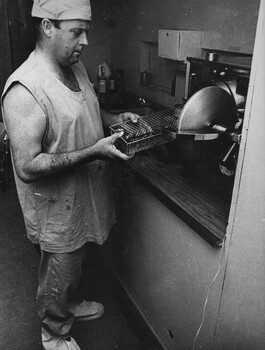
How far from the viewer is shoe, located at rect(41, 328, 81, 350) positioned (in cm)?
208

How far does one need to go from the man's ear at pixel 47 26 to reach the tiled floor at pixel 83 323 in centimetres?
183

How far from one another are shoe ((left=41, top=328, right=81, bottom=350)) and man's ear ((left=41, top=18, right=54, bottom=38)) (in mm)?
1702

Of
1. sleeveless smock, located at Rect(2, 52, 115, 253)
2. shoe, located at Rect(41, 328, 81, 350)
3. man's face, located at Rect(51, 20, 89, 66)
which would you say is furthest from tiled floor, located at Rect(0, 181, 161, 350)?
man's face, located at Rect(51, 20, 89, 66)

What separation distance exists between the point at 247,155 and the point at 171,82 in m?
1.99

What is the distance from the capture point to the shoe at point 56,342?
6.81 ft

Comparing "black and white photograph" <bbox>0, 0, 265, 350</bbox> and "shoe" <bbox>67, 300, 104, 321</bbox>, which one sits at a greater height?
"black and white photograph" <bbox>0, 0, 265, 350</bbox>

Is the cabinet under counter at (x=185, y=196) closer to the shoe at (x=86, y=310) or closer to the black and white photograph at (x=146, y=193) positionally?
the black and white photograph at (x=146, y=193)

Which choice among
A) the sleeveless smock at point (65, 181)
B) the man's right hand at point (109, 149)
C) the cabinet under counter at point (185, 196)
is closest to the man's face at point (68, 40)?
the sleeveless smock at point (65, 181)

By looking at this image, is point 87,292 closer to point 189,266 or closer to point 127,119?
point 189,266

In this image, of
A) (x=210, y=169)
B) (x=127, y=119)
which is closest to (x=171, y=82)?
(x=127, y=119)

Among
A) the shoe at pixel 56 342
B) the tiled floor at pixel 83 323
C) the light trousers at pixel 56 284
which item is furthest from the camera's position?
the tiled floor at pixel 83 323

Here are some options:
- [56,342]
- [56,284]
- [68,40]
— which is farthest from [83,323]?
[68,40]

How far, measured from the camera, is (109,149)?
1.57 m

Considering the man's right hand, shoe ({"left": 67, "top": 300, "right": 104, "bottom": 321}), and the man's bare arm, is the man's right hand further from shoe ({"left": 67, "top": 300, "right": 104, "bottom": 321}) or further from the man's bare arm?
shoe ({"left": 67, "top": 300, "right": 104, "bottom": 321})
